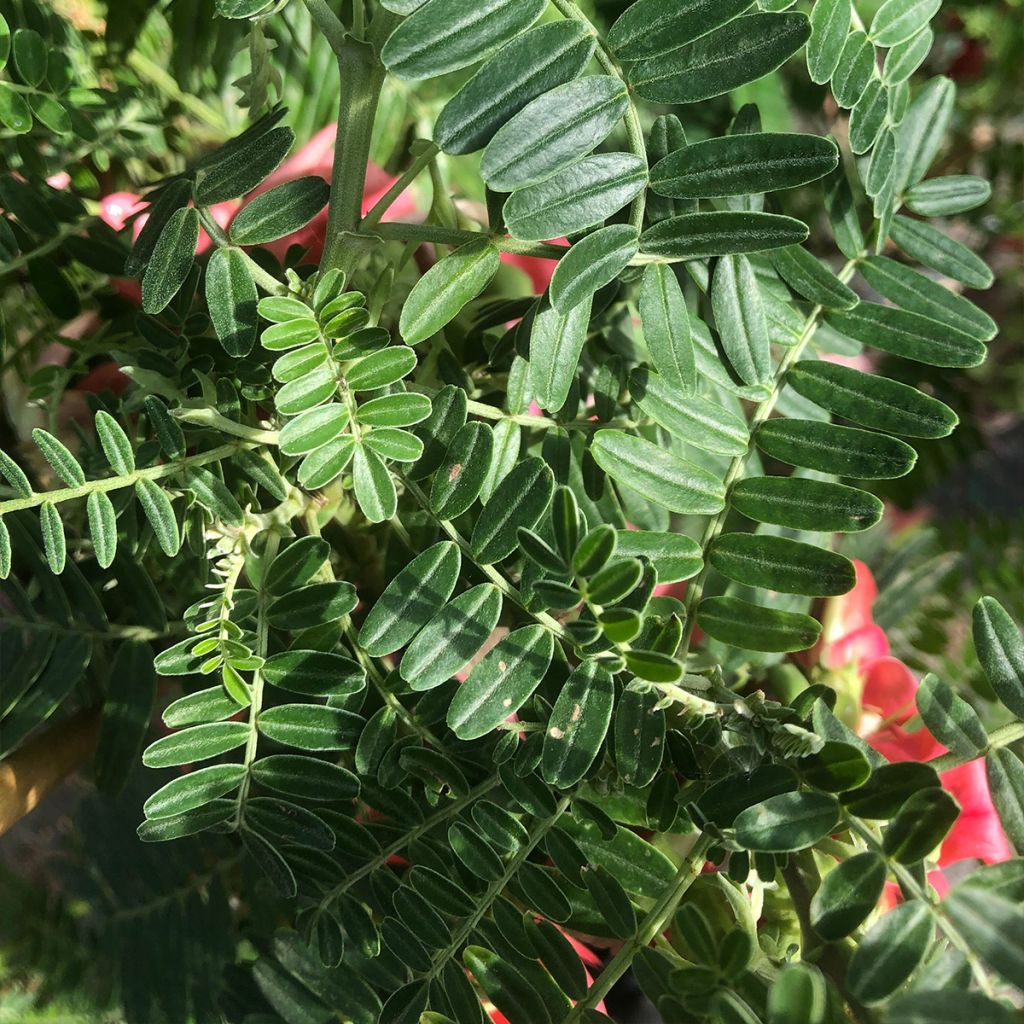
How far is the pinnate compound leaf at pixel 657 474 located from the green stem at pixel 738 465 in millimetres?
15

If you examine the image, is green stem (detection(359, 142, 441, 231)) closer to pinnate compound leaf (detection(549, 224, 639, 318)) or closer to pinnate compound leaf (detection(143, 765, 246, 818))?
pinnate compound leaf (detection(549, 224, 639, 318))

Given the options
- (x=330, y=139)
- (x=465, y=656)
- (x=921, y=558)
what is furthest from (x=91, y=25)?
(x=921, y=558)

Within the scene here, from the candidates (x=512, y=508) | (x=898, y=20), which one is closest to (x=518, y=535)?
(x=512, y=508)

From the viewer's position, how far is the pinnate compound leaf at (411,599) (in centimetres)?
33

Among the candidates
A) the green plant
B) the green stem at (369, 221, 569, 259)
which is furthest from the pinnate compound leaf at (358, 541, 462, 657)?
the green stem at (369, 221, 569, 259)

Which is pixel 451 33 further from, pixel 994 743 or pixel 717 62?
pixel 994 743

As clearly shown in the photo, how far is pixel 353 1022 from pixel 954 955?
0.23m

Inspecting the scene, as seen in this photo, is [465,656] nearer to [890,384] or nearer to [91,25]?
[890,384]

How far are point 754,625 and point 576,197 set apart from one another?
0.58 ft

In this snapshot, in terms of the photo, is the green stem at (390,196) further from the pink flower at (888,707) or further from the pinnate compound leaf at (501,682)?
the pink flower at (888,707)

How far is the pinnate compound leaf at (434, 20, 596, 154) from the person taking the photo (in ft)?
0.91

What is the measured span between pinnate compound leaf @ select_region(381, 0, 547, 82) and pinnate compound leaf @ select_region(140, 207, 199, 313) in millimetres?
99

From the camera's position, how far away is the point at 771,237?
314 mm

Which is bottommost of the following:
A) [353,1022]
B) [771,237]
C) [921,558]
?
[921,558]
